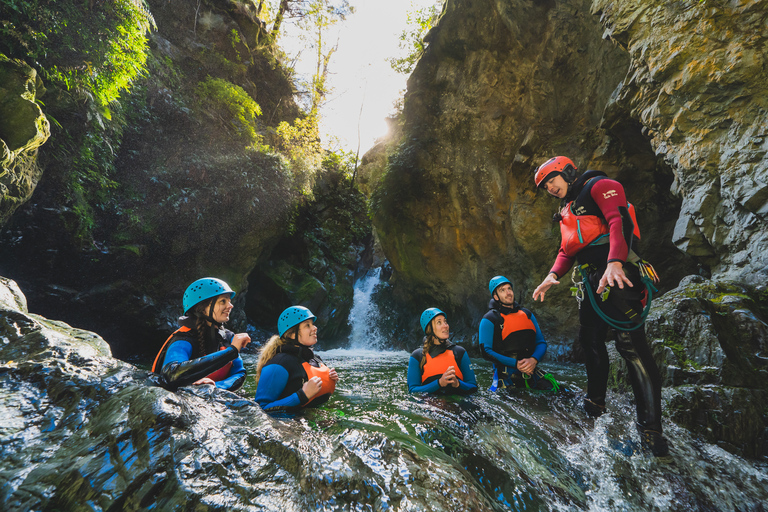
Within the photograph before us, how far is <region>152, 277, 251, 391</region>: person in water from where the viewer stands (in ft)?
9.49

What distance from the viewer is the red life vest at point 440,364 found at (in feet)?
14.0

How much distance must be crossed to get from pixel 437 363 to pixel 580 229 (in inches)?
92.4

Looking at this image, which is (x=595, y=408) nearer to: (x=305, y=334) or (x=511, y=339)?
(x=511, y=339)

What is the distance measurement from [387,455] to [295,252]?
48.0ft

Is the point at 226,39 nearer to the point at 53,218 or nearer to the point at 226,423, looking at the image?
the point at 53,218

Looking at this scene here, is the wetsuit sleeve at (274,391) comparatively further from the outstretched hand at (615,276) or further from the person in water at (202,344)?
the outstretched hand at (615,276)

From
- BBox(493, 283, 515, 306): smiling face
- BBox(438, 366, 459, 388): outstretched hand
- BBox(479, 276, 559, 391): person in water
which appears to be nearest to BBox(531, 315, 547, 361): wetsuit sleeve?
BBox(479, 276, 559, 391): person in water

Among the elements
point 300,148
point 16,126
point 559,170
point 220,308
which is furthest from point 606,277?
point 300,148

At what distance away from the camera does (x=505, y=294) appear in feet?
15.0

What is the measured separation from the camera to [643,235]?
8227 millimetres

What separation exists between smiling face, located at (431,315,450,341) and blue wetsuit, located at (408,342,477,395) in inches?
6.4

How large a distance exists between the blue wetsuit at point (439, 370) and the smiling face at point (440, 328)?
163 millimetres

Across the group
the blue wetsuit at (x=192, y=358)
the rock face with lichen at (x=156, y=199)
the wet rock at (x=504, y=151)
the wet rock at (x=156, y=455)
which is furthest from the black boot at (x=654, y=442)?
the rock face with lichen at (x=156, y=199)

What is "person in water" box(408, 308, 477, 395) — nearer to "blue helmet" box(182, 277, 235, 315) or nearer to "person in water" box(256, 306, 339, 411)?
"person in water" box(256, 306, 339, 411)
